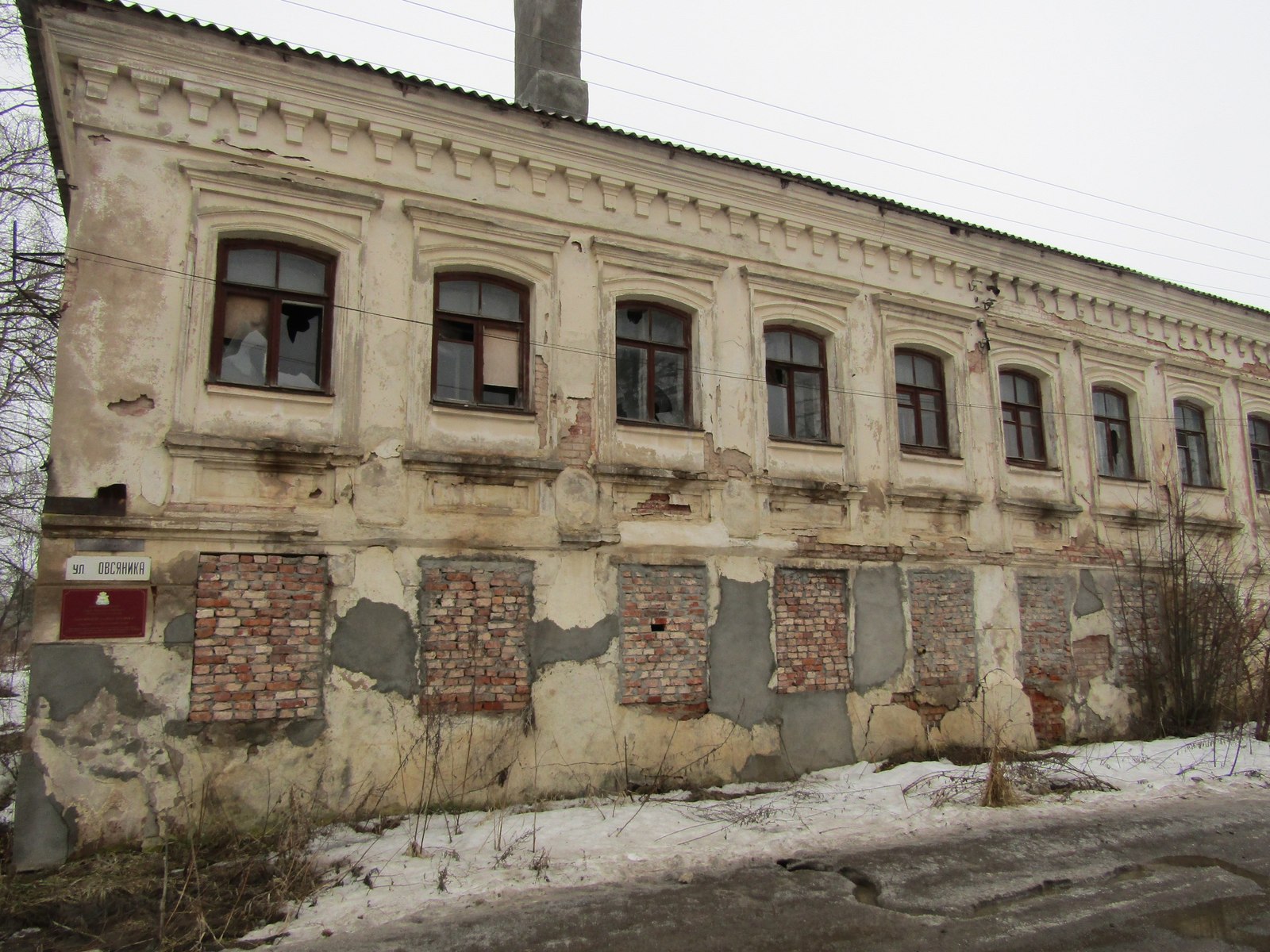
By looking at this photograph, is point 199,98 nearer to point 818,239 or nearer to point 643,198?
point 643,198

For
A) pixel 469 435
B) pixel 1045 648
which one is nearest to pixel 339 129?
pixel 469 435

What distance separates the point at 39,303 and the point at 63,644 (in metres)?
6.94

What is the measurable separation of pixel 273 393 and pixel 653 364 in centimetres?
407

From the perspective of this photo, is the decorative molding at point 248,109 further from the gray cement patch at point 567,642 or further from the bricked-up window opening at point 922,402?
the bricked-up window opening at point 922,402

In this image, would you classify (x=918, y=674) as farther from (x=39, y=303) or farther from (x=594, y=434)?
(x=39, y=303)

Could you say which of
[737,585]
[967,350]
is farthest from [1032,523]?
[737,585]

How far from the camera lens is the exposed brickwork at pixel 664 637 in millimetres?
8961

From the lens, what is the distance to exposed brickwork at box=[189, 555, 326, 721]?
7.29 m

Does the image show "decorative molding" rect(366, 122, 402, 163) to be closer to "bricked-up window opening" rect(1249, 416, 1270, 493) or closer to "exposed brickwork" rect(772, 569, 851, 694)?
"exposed brickwork" rect(772, 569, 851, 694)

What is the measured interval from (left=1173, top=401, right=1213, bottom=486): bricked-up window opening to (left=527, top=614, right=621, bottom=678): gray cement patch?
10.6 metres

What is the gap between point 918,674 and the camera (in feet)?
34.9

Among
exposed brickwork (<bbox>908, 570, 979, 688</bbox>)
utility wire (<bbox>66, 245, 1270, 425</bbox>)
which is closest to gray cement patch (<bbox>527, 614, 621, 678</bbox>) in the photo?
utility wire (<bbox>66, 245, 1270, 425</bbox>)

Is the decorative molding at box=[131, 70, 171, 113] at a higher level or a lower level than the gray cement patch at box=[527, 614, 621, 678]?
higher

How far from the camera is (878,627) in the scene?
34.3 feet
